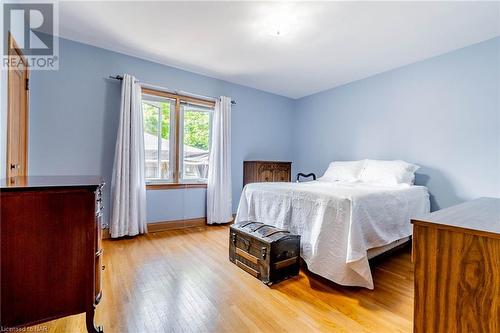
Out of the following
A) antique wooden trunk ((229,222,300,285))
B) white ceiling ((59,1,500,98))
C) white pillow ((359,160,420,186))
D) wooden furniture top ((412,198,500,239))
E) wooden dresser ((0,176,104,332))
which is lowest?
antique wooden trunk ((229,222,300,285))

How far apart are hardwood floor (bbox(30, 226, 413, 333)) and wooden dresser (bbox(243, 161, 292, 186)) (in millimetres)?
1884

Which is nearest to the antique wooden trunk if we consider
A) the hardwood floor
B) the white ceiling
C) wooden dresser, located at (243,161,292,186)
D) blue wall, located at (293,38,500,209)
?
the hardwood floor

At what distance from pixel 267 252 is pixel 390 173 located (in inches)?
79.3

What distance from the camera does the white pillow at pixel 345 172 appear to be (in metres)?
3.35

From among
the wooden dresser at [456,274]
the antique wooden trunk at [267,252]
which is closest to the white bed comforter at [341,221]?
the antique wooden trunk at [267,252]

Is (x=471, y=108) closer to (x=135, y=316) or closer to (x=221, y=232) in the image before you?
(x=221, y=232)

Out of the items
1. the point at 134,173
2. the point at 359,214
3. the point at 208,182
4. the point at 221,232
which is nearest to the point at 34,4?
the point at 134,173

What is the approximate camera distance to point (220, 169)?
12.4 ft

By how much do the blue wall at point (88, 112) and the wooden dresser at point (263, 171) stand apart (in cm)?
85

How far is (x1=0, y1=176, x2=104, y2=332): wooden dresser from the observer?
1070 millimetres

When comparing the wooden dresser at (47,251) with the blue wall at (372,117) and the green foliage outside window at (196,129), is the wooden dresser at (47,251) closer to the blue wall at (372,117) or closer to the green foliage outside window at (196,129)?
the blue wall at (372,117)

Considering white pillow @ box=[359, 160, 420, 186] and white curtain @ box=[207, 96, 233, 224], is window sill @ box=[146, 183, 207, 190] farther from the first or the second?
white pillow @ box=[359, 160, 420, 186]

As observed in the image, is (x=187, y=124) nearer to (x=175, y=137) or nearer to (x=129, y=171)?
(x=175, y=137)

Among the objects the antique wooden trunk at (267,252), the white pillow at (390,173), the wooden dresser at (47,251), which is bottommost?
the antique wooden trunk at (267,252)
